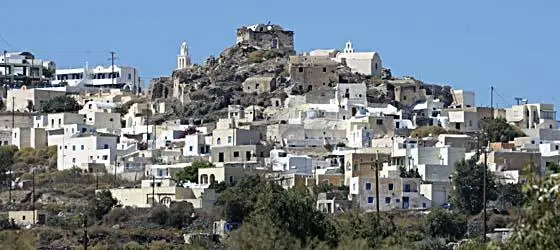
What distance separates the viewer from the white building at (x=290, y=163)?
2442 inches

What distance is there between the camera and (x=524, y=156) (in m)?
59.7

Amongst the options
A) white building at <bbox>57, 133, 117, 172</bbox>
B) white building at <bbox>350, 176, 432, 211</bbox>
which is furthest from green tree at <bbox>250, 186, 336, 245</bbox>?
white building at <bbox>57, 133, 117, 172</bbox>

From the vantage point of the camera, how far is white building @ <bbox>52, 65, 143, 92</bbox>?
90.1 meters

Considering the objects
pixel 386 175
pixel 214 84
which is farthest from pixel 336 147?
pixel 214 84

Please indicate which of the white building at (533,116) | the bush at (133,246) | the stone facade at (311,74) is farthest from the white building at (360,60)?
the bush at (133,246)

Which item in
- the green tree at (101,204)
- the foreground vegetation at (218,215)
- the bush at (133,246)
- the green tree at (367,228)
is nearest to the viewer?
the green tree at (367,228)

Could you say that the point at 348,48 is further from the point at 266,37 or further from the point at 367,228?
the point at 367,228

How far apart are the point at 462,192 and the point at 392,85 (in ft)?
65.3

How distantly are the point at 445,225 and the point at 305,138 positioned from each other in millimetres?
15007

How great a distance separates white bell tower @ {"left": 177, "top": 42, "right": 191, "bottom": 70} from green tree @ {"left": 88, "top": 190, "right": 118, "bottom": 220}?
26.6 metres

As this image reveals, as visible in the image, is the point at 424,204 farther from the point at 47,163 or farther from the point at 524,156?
the point at 47,163

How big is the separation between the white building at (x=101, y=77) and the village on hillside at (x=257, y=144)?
2.76 meters

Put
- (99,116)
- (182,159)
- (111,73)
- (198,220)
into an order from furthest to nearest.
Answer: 1. (111,73)
2. (99,116)
3. (182,159)
4. (198,220)

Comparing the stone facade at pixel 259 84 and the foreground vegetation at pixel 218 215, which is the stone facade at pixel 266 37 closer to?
the stone facade at pixel 259 84
